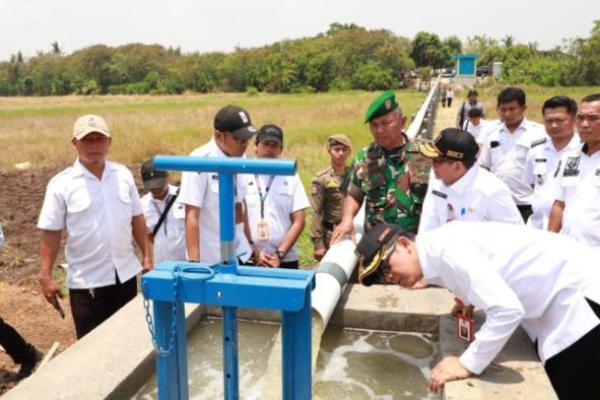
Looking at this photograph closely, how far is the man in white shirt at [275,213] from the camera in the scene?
4176 millimetres

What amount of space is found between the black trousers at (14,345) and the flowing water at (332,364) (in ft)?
5.27

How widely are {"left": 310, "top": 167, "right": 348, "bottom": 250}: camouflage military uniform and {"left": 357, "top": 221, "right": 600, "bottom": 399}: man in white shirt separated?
8.37 ft

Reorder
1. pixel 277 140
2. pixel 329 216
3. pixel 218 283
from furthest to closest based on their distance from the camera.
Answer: pixel 329 216 < pixel 277 140 < pixel 218 283

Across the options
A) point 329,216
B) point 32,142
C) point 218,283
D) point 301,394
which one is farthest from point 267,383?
point 32,142

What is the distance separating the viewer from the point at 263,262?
4.03 meters

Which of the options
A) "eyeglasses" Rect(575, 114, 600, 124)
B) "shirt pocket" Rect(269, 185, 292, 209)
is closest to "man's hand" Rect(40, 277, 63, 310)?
"shirt pocket" Rect(269, 185, 292, 209)

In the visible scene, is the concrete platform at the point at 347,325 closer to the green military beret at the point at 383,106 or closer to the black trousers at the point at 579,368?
the black trousers at the point at 579,368

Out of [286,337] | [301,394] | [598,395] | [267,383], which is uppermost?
[286,337]

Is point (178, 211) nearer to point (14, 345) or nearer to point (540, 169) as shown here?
point (14, 345)

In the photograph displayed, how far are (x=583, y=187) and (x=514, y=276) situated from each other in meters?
1.61

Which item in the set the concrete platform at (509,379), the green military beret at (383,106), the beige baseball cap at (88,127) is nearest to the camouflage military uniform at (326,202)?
the green military beret at (383,106)

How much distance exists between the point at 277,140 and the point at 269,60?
64225 mm

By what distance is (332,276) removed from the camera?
11.2 feet

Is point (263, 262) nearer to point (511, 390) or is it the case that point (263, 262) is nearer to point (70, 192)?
point (70, 192)
